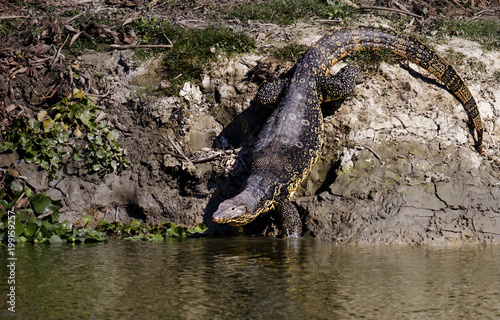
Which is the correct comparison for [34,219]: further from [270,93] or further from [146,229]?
[270,93]

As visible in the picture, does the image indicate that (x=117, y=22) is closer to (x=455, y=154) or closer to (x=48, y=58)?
(x=48, y=58)

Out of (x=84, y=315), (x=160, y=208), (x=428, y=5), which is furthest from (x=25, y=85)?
(x=428, y=5)

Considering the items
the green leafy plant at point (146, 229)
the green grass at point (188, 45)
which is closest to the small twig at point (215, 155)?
the green leafy plant at point (146, 229)

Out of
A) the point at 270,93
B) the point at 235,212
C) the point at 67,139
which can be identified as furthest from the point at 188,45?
the point at 235,212

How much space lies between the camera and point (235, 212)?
7.31m

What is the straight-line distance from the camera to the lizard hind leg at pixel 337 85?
8891mm

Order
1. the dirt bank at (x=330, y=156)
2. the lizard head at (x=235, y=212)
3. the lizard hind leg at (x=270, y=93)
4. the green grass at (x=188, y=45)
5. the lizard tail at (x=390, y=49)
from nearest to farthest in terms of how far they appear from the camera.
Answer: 1. the lizard head at (x=235, y=212)
2. the dirt bank at (x=330, y=156)
3. the lizard hind leg at (x=270, y=93)
4. the lizard tail at (x=390, y=49)
5. the green grass at (x=188, y=45)

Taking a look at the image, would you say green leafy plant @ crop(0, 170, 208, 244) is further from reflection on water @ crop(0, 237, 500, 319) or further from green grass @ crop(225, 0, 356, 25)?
green grass @ crop(225, 0, 356, 25)

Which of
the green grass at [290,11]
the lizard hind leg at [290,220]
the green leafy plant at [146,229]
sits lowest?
the green leafy plant at [146,229]

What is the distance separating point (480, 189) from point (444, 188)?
561mm

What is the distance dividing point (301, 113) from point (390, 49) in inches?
98.3

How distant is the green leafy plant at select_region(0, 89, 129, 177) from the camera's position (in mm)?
8453

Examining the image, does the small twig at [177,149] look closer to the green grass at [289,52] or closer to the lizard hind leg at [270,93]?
the lizard hind leg at [270,93]

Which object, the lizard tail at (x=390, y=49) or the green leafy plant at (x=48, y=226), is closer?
the green leafy plant at (x=48, y=226)
